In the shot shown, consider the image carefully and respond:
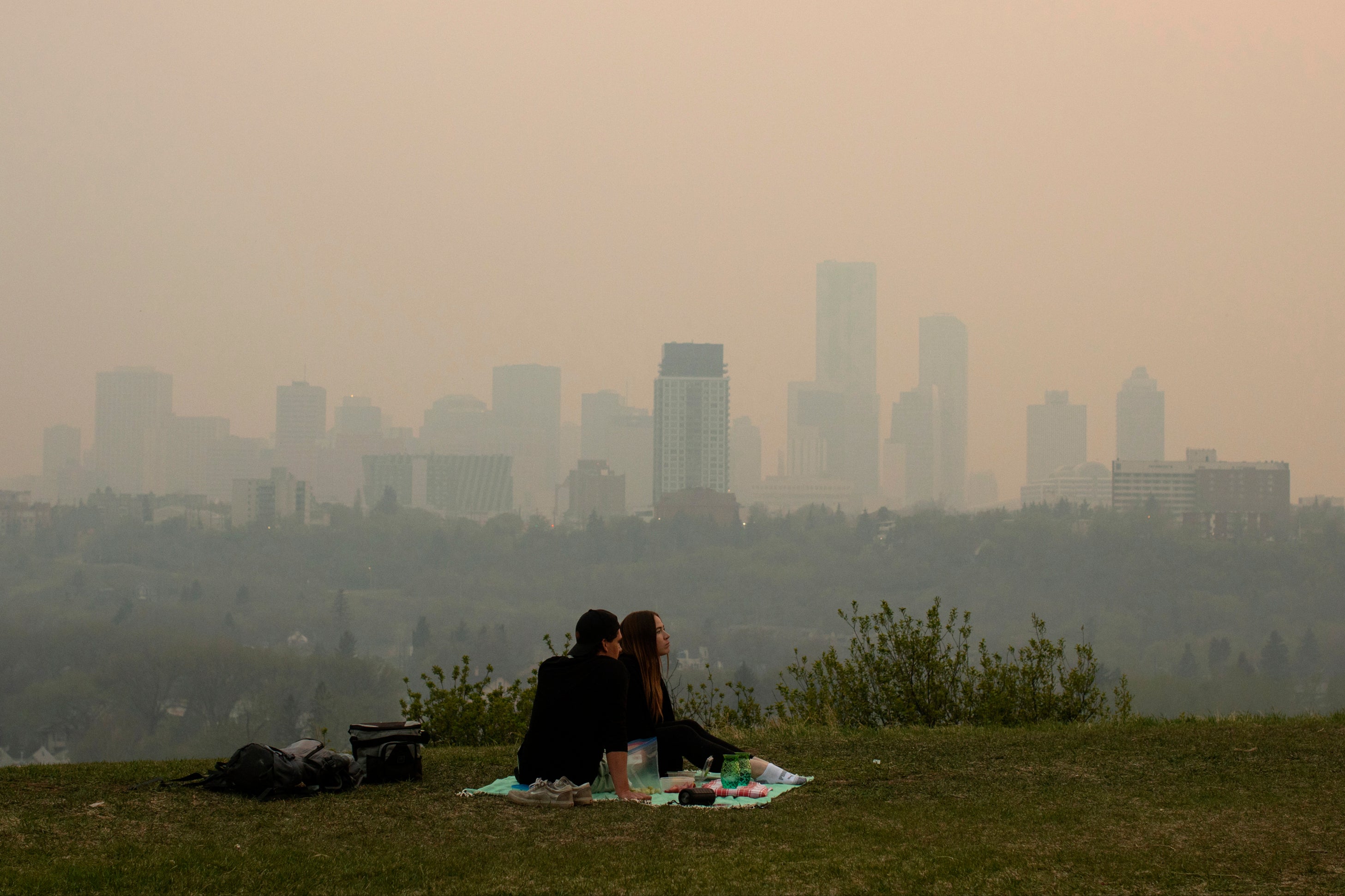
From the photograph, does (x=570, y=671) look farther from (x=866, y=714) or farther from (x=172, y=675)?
(x=172, y=675)

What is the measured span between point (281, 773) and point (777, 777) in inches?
139

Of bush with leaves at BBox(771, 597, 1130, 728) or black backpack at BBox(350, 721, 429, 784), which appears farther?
bush with leaves at BBox(771, 597, 1130, 728)

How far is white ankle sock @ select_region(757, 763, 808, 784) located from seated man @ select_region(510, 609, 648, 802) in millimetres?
1037

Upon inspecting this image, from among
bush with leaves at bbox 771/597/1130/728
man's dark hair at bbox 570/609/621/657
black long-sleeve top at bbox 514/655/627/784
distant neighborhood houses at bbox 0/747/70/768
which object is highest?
man's dark hair at bbox 570/609/621/657

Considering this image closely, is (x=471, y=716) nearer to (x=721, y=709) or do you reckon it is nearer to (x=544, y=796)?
(x=721, y=709)

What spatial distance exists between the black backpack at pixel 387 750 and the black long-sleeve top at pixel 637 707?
1.59 meters

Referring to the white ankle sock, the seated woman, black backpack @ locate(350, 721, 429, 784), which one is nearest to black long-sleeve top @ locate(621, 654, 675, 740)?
the seated woman

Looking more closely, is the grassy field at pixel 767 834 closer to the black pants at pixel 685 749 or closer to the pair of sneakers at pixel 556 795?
the pair of sneakers at pixel 556 795

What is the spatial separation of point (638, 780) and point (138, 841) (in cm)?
327

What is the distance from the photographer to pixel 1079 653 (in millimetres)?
15477

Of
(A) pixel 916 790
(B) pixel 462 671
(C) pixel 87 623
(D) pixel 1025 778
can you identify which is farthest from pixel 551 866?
Answer: (C) pixel 87 623

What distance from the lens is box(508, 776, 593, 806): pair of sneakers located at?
756 centimetres

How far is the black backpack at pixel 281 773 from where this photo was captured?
309 inches

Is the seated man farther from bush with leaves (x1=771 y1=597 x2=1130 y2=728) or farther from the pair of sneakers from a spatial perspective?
bush with leaves (x1=771 y1=597 x2=1130 y2=728)
